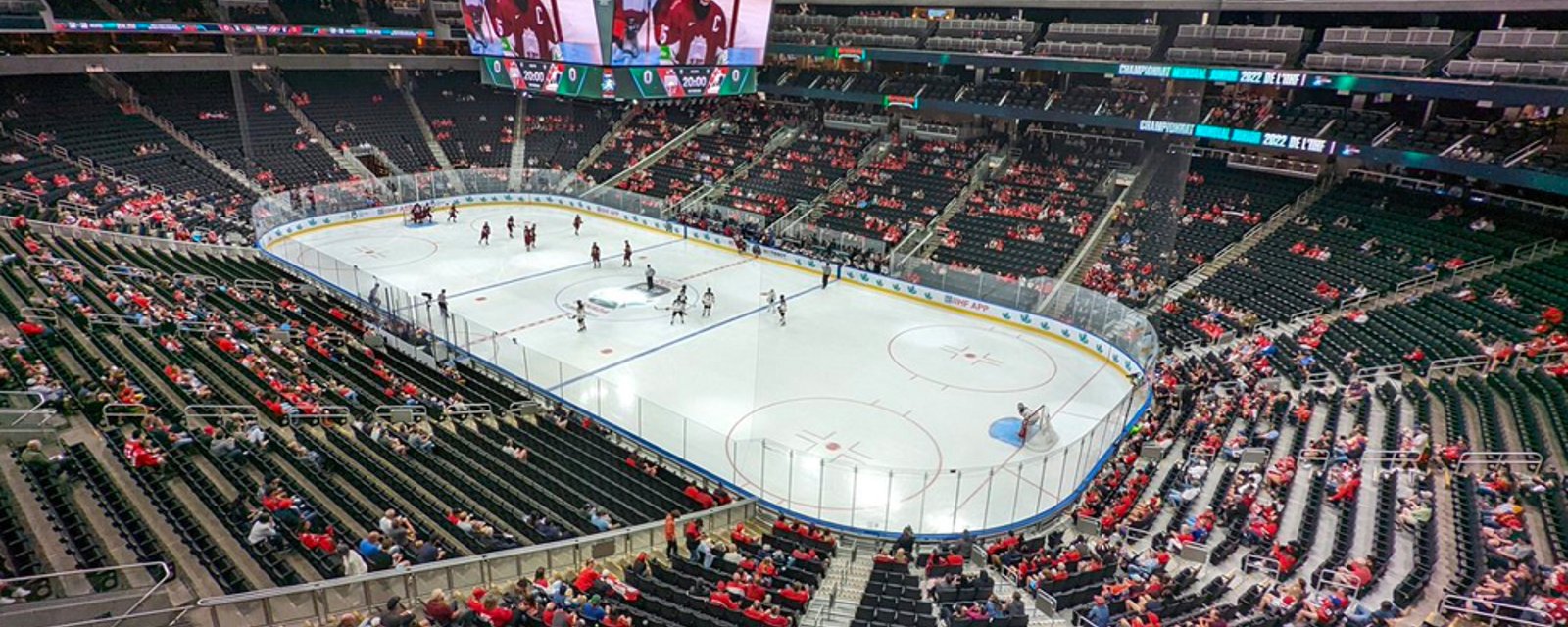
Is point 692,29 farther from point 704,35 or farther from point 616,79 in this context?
point 616,79

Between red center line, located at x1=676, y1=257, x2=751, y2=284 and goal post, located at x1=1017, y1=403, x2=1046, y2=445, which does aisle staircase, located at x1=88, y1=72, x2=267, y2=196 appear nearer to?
red center line, located at x1=676, y1=257, x2=751, y2=284

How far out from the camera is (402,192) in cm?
4131

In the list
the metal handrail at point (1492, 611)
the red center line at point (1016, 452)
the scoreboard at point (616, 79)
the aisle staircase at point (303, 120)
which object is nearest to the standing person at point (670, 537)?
the red center line at point (1016, 452)

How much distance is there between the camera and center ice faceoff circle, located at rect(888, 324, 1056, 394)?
23.0 metres

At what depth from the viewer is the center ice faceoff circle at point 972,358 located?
2303 centimetres

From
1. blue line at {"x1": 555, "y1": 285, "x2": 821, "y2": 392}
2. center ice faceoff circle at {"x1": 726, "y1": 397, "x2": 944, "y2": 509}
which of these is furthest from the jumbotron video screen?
center ice faceoff circle at {"x1": 726, "y1": 397, "x2": 944, "y2": 509}

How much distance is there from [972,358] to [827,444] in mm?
7857

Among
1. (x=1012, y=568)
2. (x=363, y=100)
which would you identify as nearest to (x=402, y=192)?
(x=363, y=100)

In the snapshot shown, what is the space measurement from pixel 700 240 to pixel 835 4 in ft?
59.3

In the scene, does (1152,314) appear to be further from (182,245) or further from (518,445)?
(182,245)

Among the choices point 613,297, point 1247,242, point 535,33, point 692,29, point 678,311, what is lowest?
point 613,297

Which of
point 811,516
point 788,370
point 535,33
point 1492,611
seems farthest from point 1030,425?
point 535,33

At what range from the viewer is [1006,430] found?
64.9ft

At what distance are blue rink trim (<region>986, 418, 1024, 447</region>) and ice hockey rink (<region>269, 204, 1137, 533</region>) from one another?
0.05m
